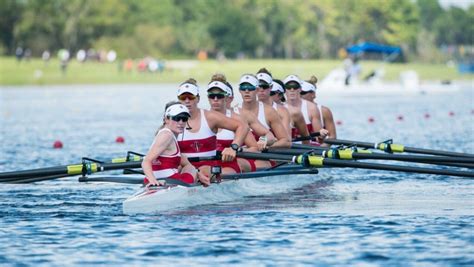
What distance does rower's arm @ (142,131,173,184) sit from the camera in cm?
1416

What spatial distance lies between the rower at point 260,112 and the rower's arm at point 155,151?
3016 mm

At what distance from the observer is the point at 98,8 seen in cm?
11594

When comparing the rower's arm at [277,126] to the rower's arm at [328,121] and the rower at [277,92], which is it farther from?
the rower's arm at [328,121]

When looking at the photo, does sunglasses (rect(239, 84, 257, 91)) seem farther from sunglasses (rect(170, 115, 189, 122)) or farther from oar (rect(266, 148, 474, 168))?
sunglasses (rect(170, 115, 189, 122))

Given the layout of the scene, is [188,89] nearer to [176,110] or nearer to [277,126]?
[176,110]

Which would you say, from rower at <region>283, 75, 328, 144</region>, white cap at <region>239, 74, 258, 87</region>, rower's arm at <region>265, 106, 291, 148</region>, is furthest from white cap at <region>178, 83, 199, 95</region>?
rower at <region>283, 75, 328, 144</region>

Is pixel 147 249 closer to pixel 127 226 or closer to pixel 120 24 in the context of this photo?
pixel 127 226

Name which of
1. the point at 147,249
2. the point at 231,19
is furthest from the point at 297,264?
the point at 231,19

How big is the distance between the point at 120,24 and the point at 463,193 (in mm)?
101038

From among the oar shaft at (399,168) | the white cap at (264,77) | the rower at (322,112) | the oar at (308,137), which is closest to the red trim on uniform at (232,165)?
the oar shaft at (399,168)

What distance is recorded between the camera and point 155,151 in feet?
47.0

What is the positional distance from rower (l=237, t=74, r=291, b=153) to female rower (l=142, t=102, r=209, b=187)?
2572 millimetres

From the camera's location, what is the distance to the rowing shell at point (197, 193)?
559 inches

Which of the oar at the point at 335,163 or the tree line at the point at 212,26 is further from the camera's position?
the tree line at the point at 212,26
